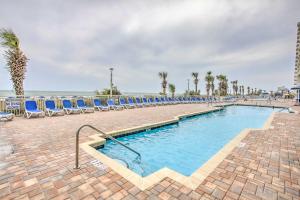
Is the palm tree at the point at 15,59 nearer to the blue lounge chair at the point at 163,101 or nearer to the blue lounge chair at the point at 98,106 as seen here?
the blue lounge chair at the point at 98,106

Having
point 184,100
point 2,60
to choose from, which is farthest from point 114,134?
point 184,100

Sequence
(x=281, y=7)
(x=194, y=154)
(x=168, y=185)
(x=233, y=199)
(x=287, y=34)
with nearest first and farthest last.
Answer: (x=233, y=199), (x=168, y=185), (x=194, y=154), (x=281, y=7), (x=287, y=34)

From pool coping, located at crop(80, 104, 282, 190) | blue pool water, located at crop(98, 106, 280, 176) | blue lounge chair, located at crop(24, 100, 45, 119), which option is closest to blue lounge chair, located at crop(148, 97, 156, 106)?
blue pool water, located at crop(98, 106, 280, 176)

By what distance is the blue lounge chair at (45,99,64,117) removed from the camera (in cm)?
853

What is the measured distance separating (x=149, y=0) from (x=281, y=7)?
20.8ft

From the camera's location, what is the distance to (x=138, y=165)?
3887 millimetres

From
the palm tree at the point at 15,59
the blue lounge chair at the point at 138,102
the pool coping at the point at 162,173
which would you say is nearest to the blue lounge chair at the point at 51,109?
the palm tree at the point at 15,59

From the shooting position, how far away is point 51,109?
28.4ft

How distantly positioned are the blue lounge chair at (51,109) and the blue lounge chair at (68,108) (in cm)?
46

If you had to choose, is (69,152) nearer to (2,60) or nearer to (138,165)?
(138,165)

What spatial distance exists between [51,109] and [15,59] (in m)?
3.77

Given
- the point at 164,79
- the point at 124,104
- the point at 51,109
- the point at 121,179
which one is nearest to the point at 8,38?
the point at 51,109

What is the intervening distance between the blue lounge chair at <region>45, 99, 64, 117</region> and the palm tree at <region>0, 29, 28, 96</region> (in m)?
2.16

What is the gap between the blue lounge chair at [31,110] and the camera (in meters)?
7.74
